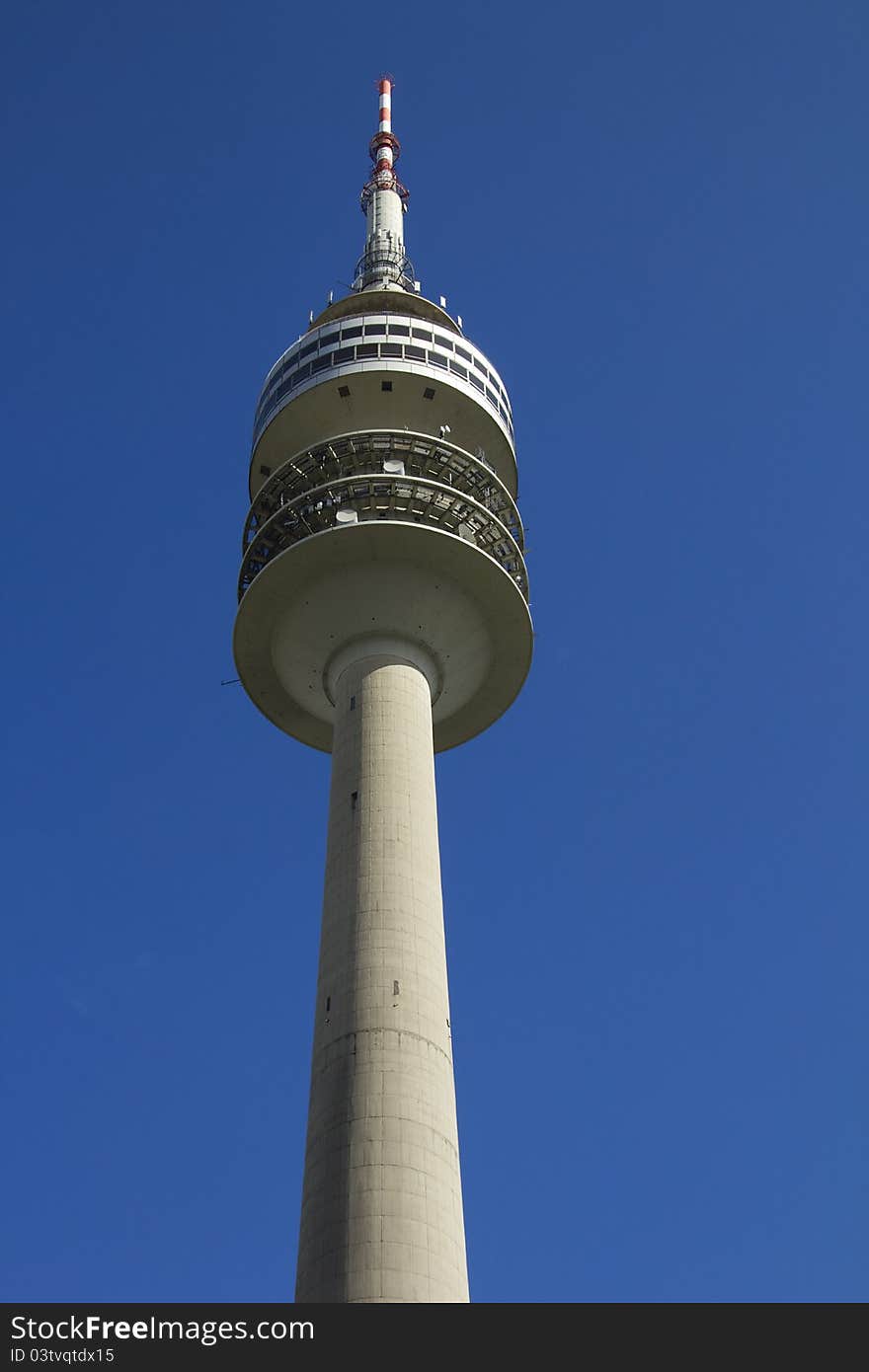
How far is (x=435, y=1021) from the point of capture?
33250 mm

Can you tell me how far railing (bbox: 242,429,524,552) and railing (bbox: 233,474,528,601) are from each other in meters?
0.49

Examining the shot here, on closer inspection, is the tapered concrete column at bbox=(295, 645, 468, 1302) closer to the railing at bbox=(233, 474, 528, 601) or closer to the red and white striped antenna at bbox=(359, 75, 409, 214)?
the railing at bbox=(233, 474, 528, 601)

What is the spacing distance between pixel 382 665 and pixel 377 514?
4.78 metres

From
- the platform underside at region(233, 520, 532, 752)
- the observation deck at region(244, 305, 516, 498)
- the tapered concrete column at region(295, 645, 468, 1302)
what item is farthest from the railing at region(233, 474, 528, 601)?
the tapered concrete column at region(295, 645, 468, 1302)

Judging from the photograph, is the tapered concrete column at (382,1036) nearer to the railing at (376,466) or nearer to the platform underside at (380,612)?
the platform underside at (380,612)

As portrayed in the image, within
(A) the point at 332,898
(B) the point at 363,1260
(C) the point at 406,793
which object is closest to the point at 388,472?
(C) the point at 406,793

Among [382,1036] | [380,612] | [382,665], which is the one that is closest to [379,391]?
[380,612]

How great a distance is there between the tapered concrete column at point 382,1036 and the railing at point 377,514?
4798 mm

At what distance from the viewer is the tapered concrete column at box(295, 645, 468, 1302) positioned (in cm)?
2892

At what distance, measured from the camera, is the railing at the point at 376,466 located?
43.2m

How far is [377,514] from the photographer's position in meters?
41.1

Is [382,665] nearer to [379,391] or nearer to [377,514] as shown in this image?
[377,514]

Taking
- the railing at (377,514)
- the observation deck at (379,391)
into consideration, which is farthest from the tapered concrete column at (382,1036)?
the observation deck at (379,391)
